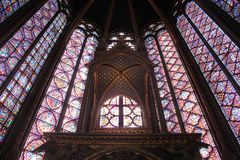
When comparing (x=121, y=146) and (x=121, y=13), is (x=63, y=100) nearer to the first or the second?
(x=121, y=146)

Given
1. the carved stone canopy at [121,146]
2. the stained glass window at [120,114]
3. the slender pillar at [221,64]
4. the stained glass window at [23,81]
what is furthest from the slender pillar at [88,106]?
the slender pillar at [221,64]

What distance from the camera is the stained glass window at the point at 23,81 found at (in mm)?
6230

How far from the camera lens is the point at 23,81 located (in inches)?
289

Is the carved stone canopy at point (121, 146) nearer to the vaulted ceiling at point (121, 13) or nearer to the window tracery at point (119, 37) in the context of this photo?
the window tracery at point (119, 37)

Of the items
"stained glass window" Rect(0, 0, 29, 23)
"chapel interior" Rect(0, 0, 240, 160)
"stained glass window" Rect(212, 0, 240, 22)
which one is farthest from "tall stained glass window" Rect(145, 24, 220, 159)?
"stained glass window" Rect(0, 0, 29, 23)

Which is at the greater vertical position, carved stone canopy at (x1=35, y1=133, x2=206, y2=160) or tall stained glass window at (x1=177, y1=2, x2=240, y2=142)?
tall stained glass window at (x1=177, y1=2, x2=240, y2=142)

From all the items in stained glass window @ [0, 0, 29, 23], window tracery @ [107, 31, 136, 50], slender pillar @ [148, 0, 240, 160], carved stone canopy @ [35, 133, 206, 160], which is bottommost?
carved stone canopy @ [35, 133, 206, 160]

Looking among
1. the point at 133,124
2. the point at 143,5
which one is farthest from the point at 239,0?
the point at 143,5

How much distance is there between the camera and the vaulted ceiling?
47.9ft

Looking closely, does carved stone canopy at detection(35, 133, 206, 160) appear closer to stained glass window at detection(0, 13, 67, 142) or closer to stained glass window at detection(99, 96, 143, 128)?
stained glass window at detection(0, 13, 67, 142)

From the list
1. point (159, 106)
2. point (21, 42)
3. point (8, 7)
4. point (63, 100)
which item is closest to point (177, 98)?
point (159, 106)

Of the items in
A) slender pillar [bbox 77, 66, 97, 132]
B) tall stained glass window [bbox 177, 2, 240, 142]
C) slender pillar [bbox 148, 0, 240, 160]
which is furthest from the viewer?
slender pillar [bbox 77, 66, 97, 132]

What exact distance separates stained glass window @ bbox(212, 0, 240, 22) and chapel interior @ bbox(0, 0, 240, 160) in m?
0.04

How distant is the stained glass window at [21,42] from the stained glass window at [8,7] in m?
0.63
